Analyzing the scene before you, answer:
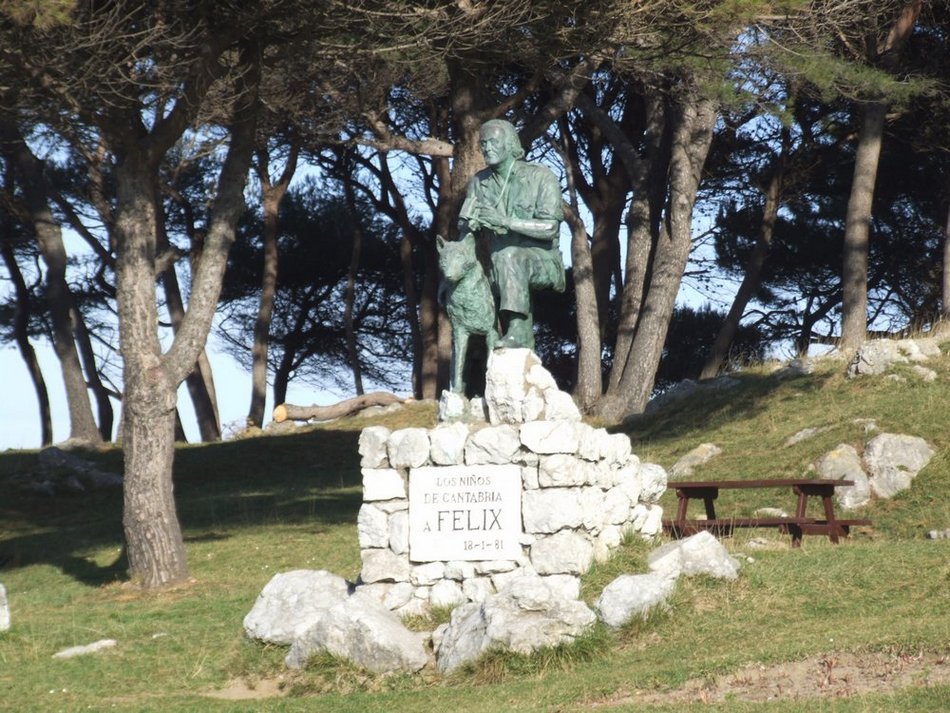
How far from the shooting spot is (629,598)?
8.91m

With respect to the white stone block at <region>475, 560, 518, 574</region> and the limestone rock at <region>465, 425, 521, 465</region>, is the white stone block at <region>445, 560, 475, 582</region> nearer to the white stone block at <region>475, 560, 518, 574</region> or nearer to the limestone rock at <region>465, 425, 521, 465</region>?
the white stone block at <region>475, 560, 518, 574</region>

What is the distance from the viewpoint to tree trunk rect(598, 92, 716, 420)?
64.9ft

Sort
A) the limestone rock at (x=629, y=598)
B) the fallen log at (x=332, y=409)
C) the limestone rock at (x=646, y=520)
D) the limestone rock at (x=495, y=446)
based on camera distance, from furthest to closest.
A: the fallen log at (x=332, y=409)
the limestone rock at (x=646, y=520)
the limestone rock at (x=495, y=446)
the limestone rock at (x=629, y=598)

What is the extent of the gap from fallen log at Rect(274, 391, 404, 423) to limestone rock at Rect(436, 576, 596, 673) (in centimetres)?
1531

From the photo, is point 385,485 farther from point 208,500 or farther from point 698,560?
point 208,500

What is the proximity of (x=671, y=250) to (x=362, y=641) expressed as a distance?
12058 millimetres

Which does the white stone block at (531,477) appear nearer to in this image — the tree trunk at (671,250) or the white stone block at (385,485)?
the white stone block at (385,485)

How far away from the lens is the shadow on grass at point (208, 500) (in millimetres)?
16188

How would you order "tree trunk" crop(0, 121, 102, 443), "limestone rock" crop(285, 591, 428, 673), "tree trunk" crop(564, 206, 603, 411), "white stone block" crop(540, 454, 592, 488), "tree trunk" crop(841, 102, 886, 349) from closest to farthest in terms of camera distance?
"limestone rock" crop(285, 591, 428, 673)
"white stone block" crop(540, 454, 592, 488)
"tree trunk" crop(841, 102, 886, 349)
"tree trunk" crop(564, 206, 603, 411)
"tree trunk" crop(0, 121, 102, 443)

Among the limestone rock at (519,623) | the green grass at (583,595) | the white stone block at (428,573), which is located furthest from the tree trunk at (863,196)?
the limestone rock at (519,623)

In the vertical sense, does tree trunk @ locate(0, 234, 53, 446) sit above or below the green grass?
above

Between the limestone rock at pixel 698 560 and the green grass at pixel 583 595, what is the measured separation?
0.10 meters

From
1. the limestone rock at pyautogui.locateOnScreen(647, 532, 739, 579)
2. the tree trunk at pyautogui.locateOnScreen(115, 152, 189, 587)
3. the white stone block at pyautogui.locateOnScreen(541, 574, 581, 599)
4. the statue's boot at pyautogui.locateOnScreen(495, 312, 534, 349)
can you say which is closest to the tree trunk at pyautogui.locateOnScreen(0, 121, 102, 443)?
the tree trunk at pyautogui.locateOnScreen(115, 152, 189, 587)

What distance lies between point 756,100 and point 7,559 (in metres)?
9.88
